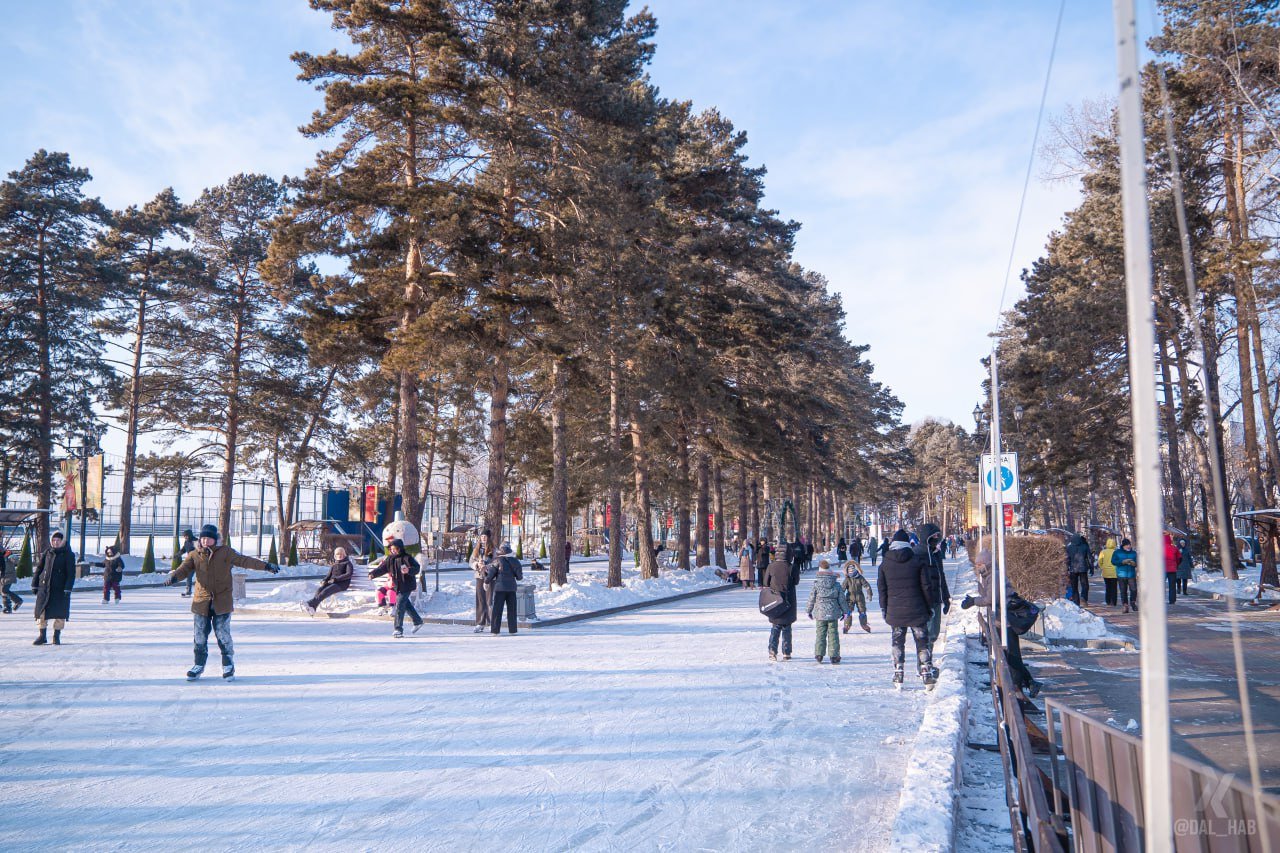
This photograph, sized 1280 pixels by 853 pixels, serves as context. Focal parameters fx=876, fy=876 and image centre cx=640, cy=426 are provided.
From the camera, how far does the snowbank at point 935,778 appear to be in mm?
4867

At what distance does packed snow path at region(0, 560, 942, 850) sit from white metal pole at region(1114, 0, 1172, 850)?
3.71 meters

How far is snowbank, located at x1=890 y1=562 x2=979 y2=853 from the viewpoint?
487 cm

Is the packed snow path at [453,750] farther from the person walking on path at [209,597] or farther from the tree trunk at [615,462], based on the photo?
the tree trunk at [615,462]

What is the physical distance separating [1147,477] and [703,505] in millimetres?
34849

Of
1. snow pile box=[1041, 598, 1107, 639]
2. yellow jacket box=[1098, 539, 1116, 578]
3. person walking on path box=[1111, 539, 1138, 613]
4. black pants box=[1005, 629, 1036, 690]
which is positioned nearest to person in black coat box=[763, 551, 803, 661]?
black pants box=[1005, 629, 1036, 690]

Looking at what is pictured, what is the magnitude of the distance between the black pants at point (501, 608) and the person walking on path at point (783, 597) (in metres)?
5.76

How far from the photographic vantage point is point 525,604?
18.3m

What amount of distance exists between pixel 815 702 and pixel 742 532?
33183mm

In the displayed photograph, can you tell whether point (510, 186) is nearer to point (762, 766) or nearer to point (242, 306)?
point (762, 766)

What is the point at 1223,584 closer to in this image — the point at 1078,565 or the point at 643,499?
the point at 1078,565

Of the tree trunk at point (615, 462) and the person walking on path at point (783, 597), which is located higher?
the tree trunk at point (615, 462)

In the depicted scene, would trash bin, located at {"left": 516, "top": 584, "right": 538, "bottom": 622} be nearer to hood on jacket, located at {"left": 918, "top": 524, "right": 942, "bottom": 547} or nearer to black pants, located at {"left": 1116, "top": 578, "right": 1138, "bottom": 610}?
hood on jacket, located at {"left": 918, "top": 524, "right": 942, "bottom": 547}

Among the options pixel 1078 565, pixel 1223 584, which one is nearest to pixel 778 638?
pixel 1078 565

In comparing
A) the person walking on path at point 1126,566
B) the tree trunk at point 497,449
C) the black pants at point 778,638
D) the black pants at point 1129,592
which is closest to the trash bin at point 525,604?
the tree trunk at point 497,449
